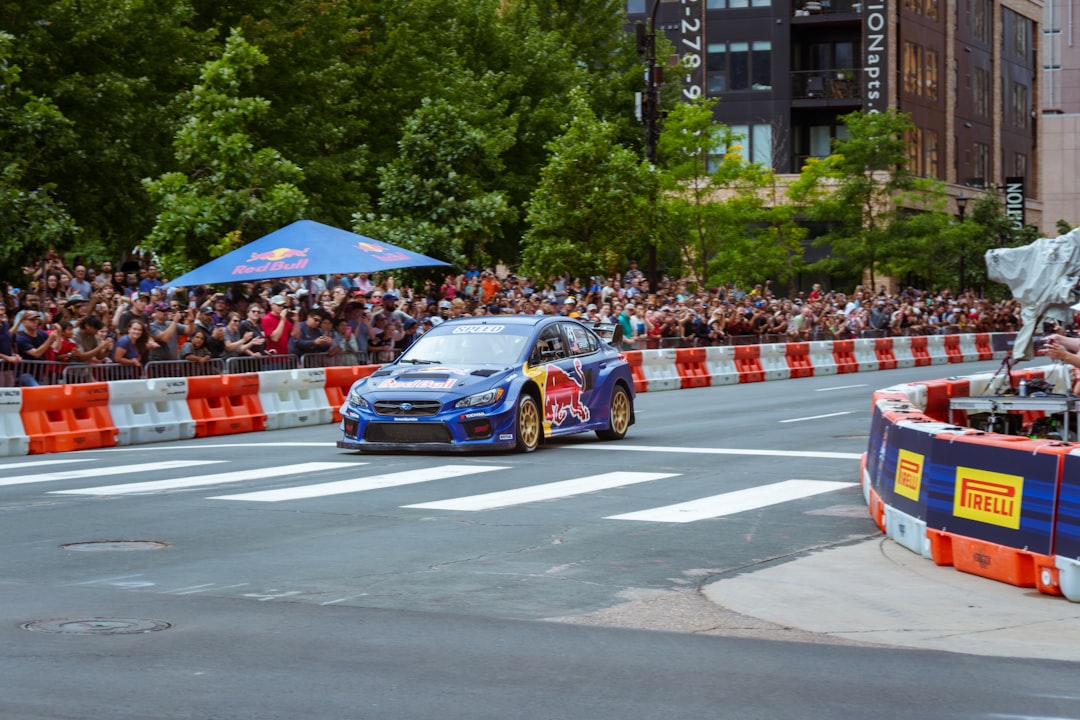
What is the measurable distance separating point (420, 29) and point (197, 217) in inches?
920

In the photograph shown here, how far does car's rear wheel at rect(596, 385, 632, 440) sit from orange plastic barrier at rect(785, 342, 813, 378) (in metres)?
20.2

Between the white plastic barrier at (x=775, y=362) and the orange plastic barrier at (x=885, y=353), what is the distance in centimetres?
579

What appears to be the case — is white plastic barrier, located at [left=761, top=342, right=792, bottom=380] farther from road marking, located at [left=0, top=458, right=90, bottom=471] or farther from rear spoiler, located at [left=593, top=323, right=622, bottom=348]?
road marking, located at [left=0, top=458, right=90, bottom=471]

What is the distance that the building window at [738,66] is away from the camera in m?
69.9

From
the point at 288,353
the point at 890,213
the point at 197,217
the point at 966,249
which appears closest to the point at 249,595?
the point at 288,353

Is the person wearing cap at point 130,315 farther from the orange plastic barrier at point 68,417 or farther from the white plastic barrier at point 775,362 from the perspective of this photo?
the white plastic barrier at point 775,362

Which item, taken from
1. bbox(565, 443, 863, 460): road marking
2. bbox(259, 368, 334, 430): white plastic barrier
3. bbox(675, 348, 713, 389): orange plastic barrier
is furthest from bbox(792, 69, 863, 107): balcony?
bbox(565, 443, 863, 460): road marking

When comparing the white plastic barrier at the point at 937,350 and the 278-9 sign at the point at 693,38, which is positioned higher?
the 278-9 sign at the point at 693,38

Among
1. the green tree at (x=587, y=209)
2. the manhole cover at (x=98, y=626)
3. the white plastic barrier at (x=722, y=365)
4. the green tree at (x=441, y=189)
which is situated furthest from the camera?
the green tree at (x=587, y=209)

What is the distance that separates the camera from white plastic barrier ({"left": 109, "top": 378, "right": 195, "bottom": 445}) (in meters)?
20.7

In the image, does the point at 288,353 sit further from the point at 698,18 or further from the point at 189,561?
the point at 698,18

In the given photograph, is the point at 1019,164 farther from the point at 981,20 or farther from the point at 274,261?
Result: the point at 274,261

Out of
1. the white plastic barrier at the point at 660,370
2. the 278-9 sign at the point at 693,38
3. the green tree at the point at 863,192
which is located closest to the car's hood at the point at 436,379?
the white plastic barrier at the point at 660,370

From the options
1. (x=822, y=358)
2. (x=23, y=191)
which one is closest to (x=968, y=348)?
(x=822, y=358)
